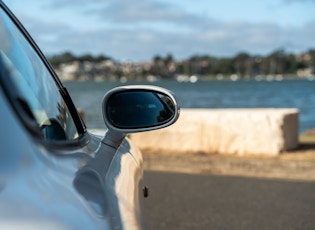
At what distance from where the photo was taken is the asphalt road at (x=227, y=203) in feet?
21.0

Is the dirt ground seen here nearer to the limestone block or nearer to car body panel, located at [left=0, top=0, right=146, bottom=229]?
the limestone block

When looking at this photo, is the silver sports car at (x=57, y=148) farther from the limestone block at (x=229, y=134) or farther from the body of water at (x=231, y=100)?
the limestone block at (x=229, y=134)

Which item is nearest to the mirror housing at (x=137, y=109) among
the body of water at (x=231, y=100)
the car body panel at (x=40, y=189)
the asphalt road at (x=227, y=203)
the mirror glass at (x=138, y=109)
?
the mirror glass at (x=138, y=109)

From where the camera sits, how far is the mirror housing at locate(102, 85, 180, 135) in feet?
7.57

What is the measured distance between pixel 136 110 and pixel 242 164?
7817 mm

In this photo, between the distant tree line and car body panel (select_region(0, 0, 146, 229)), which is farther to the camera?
the distant tree line

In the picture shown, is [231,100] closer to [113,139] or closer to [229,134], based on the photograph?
[229,134]

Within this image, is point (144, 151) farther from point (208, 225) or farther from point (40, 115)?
point (40, 115)

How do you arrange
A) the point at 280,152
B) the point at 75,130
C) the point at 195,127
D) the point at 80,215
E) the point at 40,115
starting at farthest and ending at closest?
the point at 195,127, the point at 280,152, the point at 75,130, the point at 40,115, the point at 80,215

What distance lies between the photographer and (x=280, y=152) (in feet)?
36.1

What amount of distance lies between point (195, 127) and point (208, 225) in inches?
217

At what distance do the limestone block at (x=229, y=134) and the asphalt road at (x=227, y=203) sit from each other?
2.19 meters

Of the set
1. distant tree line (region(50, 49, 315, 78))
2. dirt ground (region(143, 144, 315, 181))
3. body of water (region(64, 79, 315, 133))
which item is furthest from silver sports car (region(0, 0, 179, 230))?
distant tree line (region(50, 49, 315, 78))

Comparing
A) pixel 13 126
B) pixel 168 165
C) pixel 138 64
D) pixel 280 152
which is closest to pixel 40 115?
pixel 13 126
